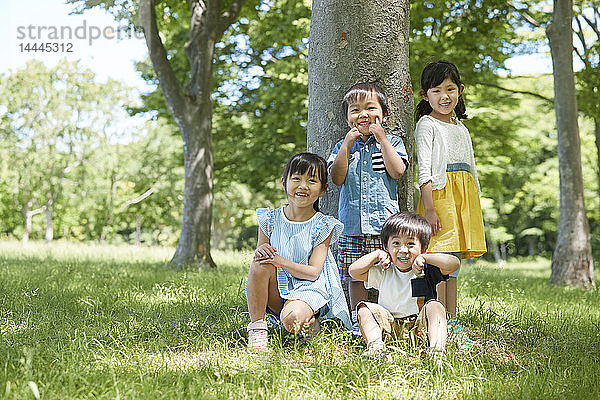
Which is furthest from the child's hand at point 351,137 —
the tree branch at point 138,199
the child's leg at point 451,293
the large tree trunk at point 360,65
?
the tree branch at point 138,199

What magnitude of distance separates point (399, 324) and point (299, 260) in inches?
31.1

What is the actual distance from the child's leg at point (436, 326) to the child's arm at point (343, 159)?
110 cm

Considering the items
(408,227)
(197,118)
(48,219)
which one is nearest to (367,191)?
(408,227)

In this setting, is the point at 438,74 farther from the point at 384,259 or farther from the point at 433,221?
the point at 384,259

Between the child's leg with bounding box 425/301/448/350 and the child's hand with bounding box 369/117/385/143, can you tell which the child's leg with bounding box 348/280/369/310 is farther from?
the child's hand with bounding box 369/117/385/143

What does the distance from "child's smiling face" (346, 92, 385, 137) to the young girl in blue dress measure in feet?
1.24

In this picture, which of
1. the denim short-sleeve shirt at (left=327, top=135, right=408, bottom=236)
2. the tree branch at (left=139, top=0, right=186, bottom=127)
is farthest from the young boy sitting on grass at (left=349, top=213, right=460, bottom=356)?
the tree branch at (left=139, top=0, right=186, bottom=127)

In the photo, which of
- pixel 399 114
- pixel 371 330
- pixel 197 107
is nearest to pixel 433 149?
pixel 399 114

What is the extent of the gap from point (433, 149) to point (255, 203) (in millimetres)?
28829

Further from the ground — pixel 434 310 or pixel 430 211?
pixel 430 211

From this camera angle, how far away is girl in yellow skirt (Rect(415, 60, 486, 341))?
388 centimetres

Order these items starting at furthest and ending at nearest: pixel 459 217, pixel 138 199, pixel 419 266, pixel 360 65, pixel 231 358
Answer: pixel 138 199
pixel 360 65
pixel 459 217
pixel 419 266
pixel 231 358

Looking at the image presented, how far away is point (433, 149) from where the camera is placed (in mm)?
3967

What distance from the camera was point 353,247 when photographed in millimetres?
3973
